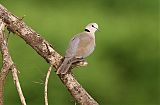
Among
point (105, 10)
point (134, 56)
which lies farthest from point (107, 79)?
point (105, 10)

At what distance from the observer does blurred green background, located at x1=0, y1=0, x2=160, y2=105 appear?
13.6ft

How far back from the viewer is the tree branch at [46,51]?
156 cm

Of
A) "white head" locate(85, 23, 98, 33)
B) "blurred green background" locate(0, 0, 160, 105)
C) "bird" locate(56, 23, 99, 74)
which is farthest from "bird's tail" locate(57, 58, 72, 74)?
"blurred green background" locate(0, 0, 160, 105)

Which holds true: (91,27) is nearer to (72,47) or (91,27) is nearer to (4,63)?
(72,47)

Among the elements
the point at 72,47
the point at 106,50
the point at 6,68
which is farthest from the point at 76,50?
the point at 106,50

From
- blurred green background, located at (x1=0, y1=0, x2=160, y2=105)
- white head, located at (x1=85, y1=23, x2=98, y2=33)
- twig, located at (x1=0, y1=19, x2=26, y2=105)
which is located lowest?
twig, located at (x1=0, y1=19, x2=26, y2=105)

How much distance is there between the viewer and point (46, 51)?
157 centimetres

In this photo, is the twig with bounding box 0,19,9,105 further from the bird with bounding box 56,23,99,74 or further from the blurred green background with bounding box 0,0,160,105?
the blurred green background with bounding box 0,0,160,105

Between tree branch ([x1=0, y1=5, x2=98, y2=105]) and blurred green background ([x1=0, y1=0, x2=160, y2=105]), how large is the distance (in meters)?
2.46

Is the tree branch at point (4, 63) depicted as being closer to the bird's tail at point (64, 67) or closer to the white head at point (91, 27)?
the bird's tail at point (64, 67)

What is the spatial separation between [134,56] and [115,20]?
25 centimetres

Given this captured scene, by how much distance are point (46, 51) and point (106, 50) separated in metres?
3.04

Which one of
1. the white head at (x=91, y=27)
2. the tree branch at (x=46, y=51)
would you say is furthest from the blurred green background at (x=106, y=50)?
the tree branch at (x=46, y=51)

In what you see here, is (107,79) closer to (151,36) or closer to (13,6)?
(151,36)
